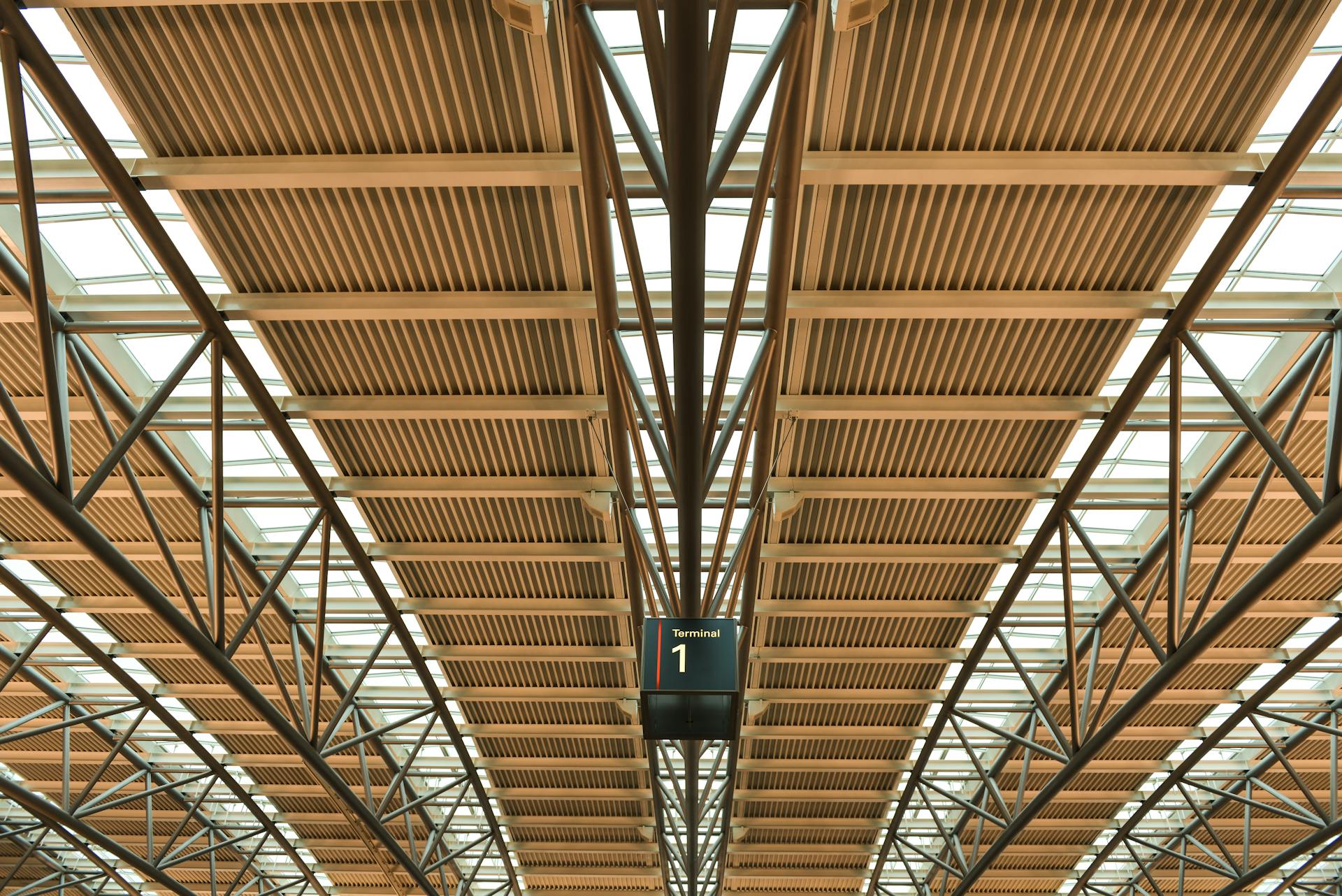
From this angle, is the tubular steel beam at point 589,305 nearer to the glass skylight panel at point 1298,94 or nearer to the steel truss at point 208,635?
the steel truss at point 208,635

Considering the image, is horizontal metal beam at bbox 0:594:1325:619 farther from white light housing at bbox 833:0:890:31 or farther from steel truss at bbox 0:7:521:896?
white light housing at bbox 833:0:890:31

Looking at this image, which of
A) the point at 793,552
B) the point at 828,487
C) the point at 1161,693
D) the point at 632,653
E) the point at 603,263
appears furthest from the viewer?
the point at 632,653

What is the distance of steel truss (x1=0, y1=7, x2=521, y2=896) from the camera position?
38.1ft

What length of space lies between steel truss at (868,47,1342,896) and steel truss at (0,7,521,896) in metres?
12.0

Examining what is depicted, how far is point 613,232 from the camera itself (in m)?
13.7

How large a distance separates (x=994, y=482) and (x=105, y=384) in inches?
530

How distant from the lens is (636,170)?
1197 centimetres

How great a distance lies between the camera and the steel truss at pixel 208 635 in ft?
38.1

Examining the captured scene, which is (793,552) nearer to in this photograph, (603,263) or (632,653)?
(632,653)

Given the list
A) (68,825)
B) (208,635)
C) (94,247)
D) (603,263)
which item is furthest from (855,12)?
(68,825)

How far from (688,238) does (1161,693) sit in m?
17.3

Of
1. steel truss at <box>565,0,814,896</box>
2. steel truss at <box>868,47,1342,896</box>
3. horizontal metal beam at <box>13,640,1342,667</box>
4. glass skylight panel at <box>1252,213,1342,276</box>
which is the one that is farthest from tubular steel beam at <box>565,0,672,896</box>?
glass skylight panel at <box>1252,213,1342,276</box>

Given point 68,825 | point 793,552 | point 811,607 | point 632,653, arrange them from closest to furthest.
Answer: point 793,552 → point 811,607 → point 632,653 → point 68,825

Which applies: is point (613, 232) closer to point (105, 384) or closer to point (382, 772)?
point (105, 384)
